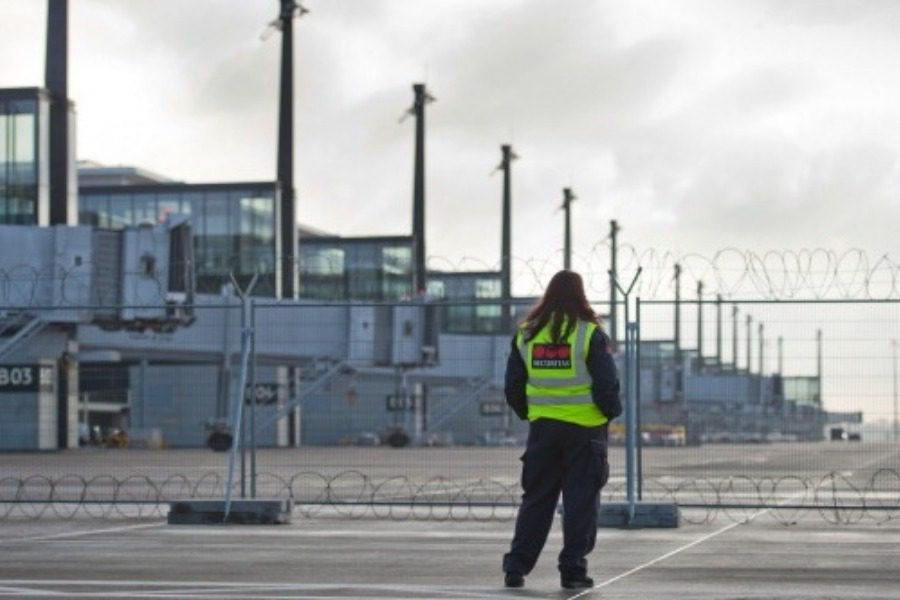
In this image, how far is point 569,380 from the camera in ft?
40.9

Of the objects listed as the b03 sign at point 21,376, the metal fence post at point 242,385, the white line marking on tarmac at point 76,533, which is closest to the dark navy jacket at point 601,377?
the white line marking on tarmac at point 76,533

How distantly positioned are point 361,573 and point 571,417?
2.25 metres

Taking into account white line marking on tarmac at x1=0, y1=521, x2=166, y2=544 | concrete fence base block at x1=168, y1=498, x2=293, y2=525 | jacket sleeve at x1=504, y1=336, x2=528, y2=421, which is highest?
jacket sleeve at x1=504, y1=336, x2=528, y2=421

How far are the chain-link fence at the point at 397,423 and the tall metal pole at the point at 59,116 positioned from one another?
5.79 metres

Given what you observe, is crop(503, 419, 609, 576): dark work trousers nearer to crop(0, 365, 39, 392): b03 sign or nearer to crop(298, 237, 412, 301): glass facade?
crop(0, 365, 39, 392): b03 sign

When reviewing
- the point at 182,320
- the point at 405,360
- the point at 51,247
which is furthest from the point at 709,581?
the point at 405,360

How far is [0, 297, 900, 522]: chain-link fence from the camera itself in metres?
21.8

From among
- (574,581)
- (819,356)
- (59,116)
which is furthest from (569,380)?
(59,116)

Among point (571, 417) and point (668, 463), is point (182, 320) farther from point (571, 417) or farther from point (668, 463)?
point (571, 417)

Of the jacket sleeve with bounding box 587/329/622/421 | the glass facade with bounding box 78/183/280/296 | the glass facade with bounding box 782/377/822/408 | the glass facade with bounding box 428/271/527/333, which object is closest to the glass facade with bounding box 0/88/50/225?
the glass facade with bounding box 78/183/280/296

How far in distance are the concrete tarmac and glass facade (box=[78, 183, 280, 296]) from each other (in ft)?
196

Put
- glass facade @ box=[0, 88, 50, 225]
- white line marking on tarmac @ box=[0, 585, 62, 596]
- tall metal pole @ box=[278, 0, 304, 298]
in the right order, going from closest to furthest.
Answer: white line marking on tarmac @ box=[0, 585, 62, 596], glass facade @ box=[0, 88, 50, 225], tall metal pole @ box=[278, 0, 304, 298]

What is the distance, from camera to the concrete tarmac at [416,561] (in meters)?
12.4

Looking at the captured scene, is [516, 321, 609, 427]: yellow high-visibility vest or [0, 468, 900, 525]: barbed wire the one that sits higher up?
[516, 321, 609, 427]: yellow high-visibility vest
